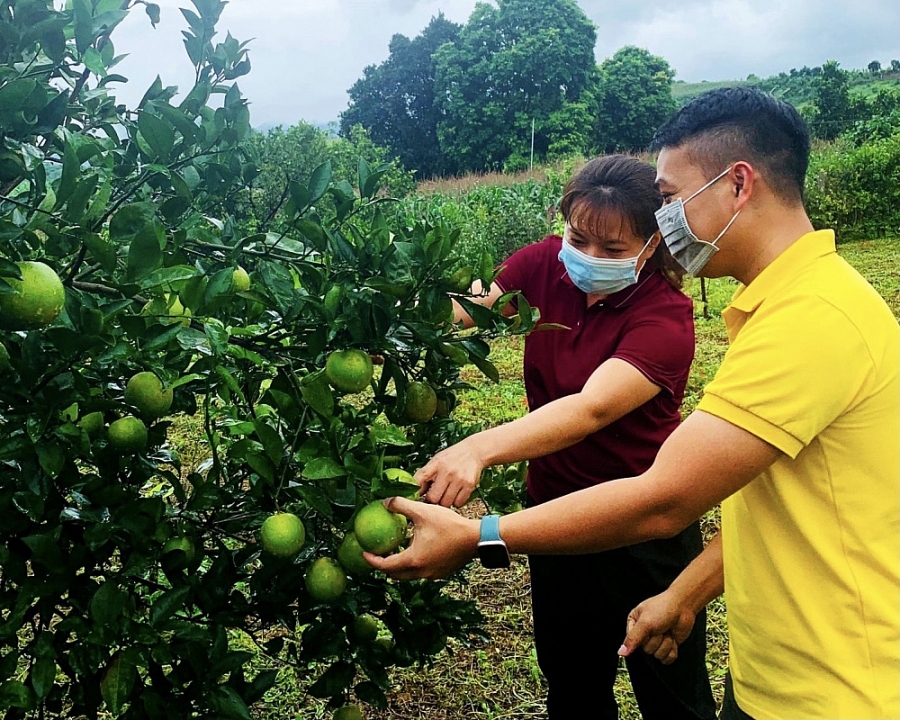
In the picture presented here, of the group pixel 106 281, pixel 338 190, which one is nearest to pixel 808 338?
pixel 338 190

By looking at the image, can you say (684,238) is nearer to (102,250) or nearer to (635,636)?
(635,636)

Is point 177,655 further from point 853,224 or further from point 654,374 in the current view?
point 853,224

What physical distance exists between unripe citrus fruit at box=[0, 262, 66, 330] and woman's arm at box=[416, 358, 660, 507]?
70 cm

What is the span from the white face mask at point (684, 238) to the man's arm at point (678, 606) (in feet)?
1.61

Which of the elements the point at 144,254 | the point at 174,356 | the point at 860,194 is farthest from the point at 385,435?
the point at 860,194

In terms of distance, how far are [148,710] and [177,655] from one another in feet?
0.30

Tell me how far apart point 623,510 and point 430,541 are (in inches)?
12.0

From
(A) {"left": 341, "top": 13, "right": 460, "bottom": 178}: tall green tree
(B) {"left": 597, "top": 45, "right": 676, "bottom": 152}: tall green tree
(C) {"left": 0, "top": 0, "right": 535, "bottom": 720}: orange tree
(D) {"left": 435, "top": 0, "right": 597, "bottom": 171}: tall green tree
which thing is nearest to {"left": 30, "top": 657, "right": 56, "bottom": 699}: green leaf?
(C) {"left": 0, "top": 0, "right": 535, "bottom": 720}: orange tree

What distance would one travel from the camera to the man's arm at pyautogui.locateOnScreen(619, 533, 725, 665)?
1.47 metres

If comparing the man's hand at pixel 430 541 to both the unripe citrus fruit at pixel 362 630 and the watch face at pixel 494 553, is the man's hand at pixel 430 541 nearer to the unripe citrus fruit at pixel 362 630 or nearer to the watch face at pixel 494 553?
the watch face at pixel 494 553

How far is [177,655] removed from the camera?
1.38 m

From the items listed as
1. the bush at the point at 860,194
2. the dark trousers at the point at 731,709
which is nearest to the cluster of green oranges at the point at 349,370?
the dark trousers at the point at 731,709

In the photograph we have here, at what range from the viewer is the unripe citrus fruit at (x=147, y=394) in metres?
1.25

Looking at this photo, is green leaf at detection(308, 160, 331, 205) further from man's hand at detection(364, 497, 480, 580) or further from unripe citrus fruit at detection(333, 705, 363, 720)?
unripe citrus fruit at detection(333, 705, 363, 720)
